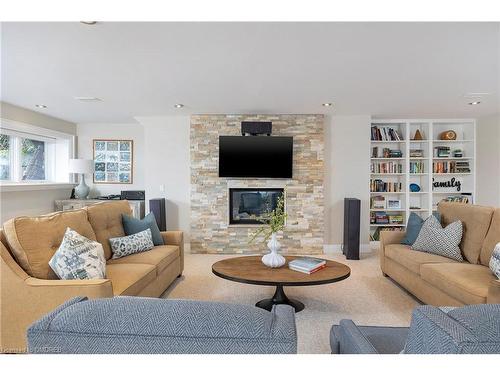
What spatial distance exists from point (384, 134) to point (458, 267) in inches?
134

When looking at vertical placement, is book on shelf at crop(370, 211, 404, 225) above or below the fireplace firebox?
below

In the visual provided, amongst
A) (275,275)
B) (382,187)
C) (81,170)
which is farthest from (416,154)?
(81,170)

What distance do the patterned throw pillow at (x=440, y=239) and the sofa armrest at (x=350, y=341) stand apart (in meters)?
2.16

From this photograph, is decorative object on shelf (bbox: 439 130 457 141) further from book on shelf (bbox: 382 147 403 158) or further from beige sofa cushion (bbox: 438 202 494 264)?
beige sofa cushion (bbox: 438 202 494 264)

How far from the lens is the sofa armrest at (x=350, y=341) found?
3.98 ft

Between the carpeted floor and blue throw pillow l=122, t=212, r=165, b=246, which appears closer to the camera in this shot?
the carpeted floor

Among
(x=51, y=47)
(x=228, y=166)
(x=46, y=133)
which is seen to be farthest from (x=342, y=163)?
(x=46, y=133)

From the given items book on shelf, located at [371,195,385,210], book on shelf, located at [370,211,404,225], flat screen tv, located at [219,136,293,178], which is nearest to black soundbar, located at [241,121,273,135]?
flat screen tv, located at [219,136,293,178]

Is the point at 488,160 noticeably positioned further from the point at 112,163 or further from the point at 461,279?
the point at 112,163

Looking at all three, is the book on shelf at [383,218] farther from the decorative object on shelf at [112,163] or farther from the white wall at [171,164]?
the decorative object on shelf at [112,163]

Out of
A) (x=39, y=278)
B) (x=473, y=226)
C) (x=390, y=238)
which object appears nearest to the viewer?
(x=39, y=278)

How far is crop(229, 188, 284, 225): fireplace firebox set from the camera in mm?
5504

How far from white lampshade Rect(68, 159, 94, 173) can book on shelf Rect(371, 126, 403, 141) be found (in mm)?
5059

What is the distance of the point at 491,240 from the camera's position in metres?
2.93
